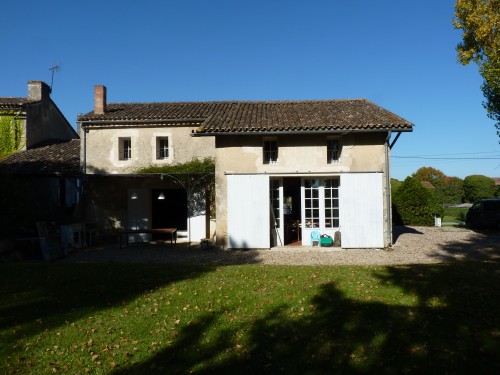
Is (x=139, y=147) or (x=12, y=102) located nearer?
(x=139, y=147)

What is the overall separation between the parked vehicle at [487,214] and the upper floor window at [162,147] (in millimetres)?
16472

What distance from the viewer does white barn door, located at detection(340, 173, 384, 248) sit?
1302cm

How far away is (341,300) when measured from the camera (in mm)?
6133

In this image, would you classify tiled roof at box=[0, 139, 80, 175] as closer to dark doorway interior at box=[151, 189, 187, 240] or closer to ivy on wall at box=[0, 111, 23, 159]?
ivy on wall at box=[0, 111, 23, 159]

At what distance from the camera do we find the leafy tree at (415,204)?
22.8m

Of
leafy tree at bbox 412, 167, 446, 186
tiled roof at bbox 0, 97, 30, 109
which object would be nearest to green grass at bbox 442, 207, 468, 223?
tiled roof at bbox 0, 97, 30, 109

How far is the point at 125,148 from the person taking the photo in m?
16.2

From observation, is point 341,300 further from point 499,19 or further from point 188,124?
point 499,19

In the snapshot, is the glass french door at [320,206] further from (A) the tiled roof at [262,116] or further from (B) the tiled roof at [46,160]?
(B) the tiled roof at [46,160]

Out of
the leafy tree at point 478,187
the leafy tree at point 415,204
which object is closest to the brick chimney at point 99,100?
the leafy tree at point 415,204

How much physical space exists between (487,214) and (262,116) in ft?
44.0

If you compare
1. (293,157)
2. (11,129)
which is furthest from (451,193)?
(11,129)

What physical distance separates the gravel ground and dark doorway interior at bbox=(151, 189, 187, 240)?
6.08ft

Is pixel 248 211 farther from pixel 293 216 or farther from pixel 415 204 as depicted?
pixel 415 204
